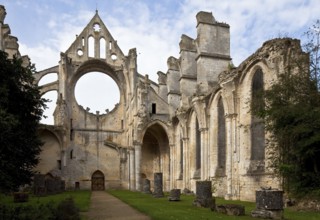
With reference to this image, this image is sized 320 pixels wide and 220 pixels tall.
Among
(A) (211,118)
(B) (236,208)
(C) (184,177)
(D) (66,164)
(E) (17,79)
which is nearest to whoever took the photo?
(B) (236,208)

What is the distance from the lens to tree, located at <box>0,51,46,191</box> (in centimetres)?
1081

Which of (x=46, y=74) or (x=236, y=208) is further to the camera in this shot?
(x=46, y=74)

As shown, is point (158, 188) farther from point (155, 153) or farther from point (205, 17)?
point (155, 153)

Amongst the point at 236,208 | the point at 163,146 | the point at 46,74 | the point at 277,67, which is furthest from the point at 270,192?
the point at 46,74

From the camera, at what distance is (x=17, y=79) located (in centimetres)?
1209

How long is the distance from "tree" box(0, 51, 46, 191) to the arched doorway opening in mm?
19528

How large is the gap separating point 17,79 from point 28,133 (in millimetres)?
1865

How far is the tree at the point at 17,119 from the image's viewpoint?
10.8 metres

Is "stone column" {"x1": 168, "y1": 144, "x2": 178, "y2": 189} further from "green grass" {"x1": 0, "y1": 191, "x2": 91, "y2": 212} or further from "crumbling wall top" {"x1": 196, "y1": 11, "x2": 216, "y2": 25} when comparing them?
"green grass" {"x1": 0, "y1": 191, "x2": 91, "y2": 212}

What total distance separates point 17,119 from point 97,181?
24.3m

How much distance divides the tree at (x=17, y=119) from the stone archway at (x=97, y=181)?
69.1ft

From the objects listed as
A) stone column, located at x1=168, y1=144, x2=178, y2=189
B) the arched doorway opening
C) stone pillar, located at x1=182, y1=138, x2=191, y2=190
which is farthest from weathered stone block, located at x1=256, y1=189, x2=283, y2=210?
the arched doorway opening

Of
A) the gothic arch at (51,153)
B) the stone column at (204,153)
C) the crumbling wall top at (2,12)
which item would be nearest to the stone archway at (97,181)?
the gothic arch at (51,153)

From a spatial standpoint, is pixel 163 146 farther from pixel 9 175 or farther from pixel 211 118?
pixel 9 175
